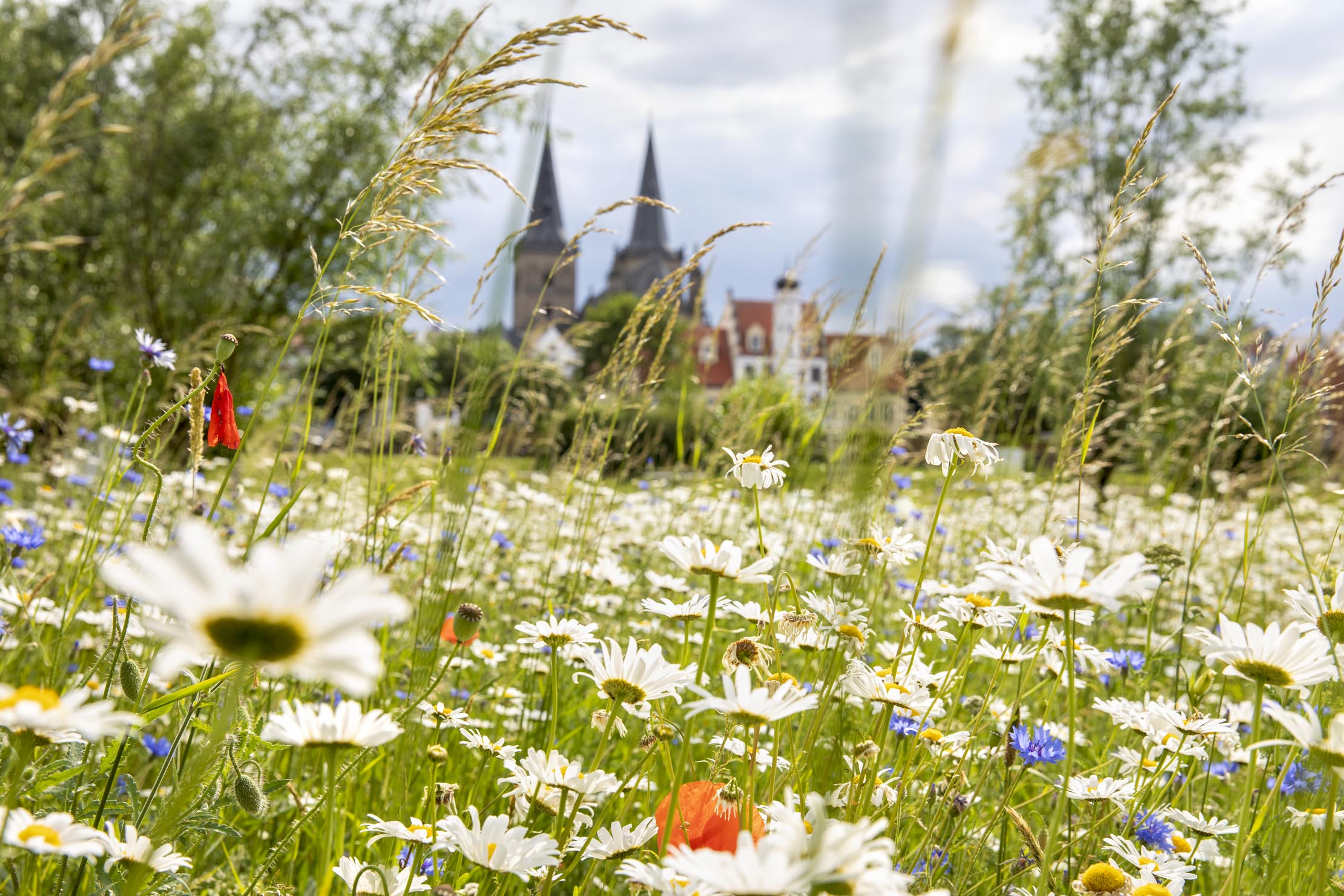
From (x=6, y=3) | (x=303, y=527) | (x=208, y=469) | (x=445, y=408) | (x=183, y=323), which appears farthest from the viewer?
(x=6, y=3)

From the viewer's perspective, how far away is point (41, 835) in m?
0.64

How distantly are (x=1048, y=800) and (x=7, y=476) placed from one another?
5.93 m

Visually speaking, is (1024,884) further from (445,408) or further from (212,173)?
(212,173)

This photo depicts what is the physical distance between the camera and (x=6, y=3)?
12828 mm

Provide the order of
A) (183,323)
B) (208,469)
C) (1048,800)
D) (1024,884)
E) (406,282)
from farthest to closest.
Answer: (183,323) < (208,469) < (406,282) < (1048,800) < (1024,884)

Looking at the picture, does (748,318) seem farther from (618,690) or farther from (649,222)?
(618,690)

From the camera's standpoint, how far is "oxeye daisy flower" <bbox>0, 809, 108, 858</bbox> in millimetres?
608

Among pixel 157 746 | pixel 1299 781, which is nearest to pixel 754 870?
pixel 157 746

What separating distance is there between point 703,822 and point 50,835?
0.58 m

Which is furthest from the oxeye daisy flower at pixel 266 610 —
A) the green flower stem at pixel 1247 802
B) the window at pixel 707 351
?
the window at pixel 707 351

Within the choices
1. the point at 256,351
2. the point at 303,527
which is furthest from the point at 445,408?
the point at 256,351

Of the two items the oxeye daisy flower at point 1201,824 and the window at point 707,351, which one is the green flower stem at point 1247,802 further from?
the window at point 707,351

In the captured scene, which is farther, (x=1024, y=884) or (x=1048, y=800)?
(x=1048, y=800)

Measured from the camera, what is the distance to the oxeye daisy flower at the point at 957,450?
114cm
